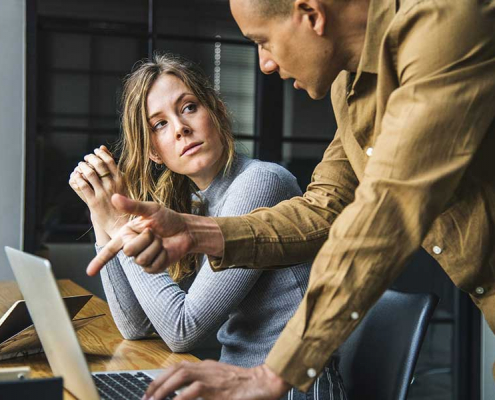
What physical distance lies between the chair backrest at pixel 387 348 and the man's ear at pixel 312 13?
27.9 inches

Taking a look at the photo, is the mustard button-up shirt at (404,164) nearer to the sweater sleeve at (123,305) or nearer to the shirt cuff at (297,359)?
the shirt cuff at (297,359)

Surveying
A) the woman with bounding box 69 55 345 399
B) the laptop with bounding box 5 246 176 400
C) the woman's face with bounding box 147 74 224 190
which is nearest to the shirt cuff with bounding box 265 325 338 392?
the laptop with bounding box 5 246 176 400

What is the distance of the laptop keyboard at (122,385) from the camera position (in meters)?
1.26

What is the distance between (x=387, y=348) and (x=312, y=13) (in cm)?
81

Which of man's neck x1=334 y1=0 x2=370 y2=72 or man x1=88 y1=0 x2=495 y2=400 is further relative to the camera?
man's neck x1=334 y1=0 x2=370 y2=72

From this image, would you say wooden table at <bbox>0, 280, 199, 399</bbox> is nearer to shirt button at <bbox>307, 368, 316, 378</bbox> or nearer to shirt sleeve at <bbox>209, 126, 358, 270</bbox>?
shirt sleeve at <bbox>209, 126, 358, 270</bbox>

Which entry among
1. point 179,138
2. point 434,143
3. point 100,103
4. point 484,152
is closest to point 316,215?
point 484,152

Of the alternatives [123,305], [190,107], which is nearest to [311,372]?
[123,305]

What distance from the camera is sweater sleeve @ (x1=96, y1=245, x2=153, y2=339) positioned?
1.86m

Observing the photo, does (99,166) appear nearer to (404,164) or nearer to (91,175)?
(91,175)

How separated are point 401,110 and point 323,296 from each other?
272 mm

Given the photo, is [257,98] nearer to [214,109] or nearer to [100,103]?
[100,103]

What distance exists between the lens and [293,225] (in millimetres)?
1445

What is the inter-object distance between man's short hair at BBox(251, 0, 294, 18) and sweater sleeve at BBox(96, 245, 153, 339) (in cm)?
92
